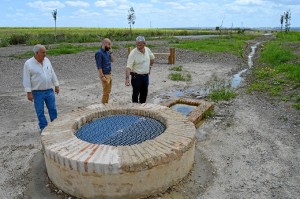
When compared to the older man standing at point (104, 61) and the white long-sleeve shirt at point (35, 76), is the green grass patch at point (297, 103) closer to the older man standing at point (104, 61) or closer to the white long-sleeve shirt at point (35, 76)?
the older man standing at point (104, 61)

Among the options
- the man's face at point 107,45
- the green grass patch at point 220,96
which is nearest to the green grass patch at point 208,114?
the green grass patch at point 220,96

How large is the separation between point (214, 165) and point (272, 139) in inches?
63.7

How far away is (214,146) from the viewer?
514cm

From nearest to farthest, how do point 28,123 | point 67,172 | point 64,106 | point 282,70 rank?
1. point 67,172
2. point 28,123
3. point 64,106
4. point 282,70

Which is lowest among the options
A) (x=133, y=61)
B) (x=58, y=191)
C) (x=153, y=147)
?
(x=58, y=191)

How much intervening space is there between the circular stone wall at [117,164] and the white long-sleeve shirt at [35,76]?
1122 mm

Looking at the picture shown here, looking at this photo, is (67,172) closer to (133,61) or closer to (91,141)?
(91,141)

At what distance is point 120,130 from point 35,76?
1.81 m

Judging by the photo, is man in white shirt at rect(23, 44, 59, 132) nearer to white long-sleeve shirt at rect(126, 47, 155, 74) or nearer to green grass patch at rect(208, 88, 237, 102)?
white long-sleeve shirt at rect(126, 47, 155, 74)

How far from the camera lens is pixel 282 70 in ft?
39.1

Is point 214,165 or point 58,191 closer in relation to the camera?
point 58,191

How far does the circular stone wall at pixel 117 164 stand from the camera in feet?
11.1

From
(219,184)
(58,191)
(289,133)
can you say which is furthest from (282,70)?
(58,191)

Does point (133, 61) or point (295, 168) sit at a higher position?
point (133, 61)
